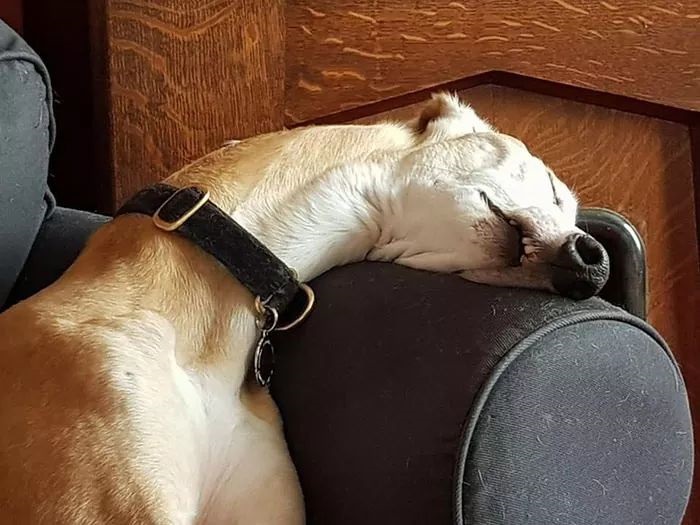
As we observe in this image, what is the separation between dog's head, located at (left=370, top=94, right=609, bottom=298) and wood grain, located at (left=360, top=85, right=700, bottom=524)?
71 centimetres

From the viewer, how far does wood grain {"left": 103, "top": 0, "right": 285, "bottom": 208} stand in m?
1.55

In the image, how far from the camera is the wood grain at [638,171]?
1.78m

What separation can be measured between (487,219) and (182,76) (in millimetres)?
762

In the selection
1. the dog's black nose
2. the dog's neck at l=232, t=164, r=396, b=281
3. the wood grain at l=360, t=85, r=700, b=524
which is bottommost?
the wood grain at l=360, t=85, r=700, b=524

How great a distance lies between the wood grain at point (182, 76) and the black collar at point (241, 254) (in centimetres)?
66

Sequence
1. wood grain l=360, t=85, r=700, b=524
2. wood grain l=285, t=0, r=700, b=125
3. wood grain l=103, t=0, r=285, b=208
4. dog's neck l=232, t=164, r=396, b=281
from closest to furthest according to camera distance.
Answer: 1. dog's neck l=232, t=164, r=396, b=281
2. wood grain l=103, t=0, r=285, b=208
3. wood grain l=285, t=0, r=700, b=125
4. wood grain l=360, t=85, r=700, b=524

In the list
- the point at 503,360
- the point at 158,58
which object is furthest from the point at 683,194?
the point at 503,360

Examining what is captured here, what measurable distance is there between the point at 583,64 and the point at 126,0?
2.53 ft

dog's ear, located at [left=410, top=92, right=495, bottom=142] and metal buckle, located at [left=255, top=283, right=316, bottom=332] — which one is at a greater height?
dog's ear, located at [left=410, top=92, right=495, bottom=142]

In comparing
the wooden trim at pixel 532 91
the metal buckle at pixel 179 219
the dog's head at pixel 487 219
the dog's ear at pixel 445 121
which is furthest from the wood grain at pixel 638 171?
the metal buckle at pixel 179 219

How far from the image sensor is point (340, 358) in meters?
0.87

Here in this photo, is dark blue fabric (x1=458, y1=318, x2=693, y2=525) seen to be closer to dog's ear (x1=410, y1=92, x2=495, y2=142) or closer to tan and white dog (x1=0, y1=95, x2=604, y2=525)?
tan and white dog (x1=0, y1=95, x2=604, y2=525)

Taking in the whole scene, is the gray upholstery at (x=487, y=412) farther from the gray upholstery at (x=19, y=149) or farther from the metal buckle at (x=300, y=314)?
the gray upholstery at (x=19, y=149)

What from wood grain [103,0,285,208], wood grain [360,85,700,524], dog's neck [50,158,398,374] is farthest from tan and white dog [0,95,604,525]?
wood grain [360,85,700,524]
